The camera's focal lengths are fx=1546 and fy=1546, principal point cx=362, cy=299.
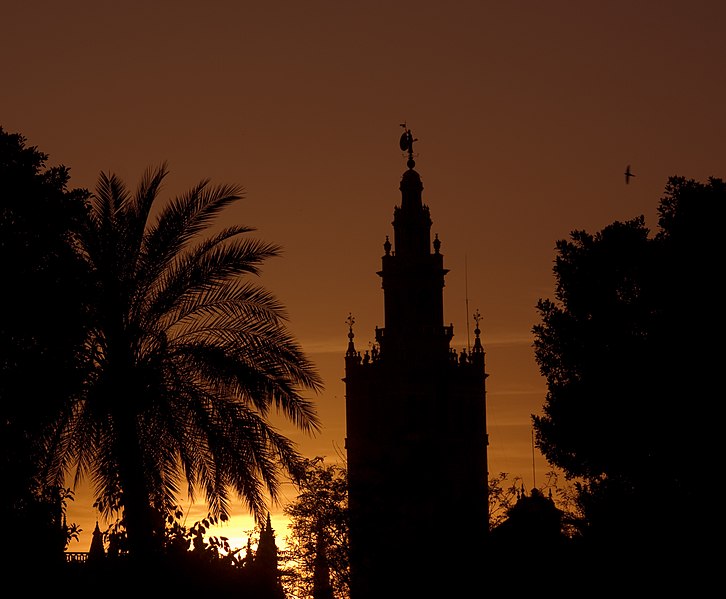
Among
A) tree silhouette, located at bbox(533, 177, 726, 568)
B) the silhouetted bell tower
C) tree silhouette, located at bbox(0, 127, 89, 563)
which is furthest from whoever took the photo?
the silhouetted bell tower

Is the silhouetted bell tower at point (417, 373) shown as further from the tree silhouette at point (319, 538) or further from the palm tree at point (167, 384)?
the palm tree at point (167, 384)

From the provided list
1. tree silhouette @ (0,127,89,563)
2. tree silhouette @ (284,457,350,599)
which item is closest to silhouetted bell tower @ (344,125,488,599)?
tree silhouette @ (284,457,350,599)

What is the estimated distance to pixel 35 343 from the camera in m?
26.3

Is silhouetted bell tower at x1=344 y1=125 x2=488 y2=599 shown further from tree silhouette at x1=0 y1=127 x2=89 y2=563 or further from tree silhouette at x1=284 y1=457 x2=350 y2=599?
tree silhouette at x1=0 y1=127 x2=89 y2=563

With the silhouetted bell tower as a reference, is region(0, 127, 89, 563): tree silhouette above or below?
below

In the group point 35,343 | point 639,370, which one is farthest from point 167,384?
point 639,370

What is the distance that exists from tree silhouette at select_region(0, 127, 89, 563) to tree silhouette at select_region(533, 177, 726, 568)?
15226 millimetres

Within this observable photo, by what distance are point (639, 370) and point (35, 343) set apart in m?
17.7

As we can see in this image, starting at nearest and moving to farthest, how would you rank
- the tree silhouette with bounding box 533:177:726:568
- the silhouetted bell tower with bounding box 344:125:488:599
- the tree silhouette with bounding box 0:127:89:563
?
the tree silhouette with bounding box 0:127:89:563 → the tree silhouette with bounding box 533:177:726:568 → the silhouetted bell tower with bounding box 344:125:488:599

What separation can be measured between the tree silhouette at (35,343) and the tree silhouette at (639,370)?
1523cm

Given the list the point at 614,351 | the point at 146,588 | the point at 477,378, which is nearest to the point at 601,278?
the point at 614,351

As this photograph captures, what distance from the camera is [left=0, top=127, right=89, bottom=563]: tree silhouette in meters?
23.6

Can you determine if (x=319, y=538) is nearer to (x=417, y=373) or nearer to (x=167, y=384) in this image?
(x=167, y=384)

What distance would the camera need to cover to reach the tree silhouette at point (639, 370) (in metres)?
36.9
